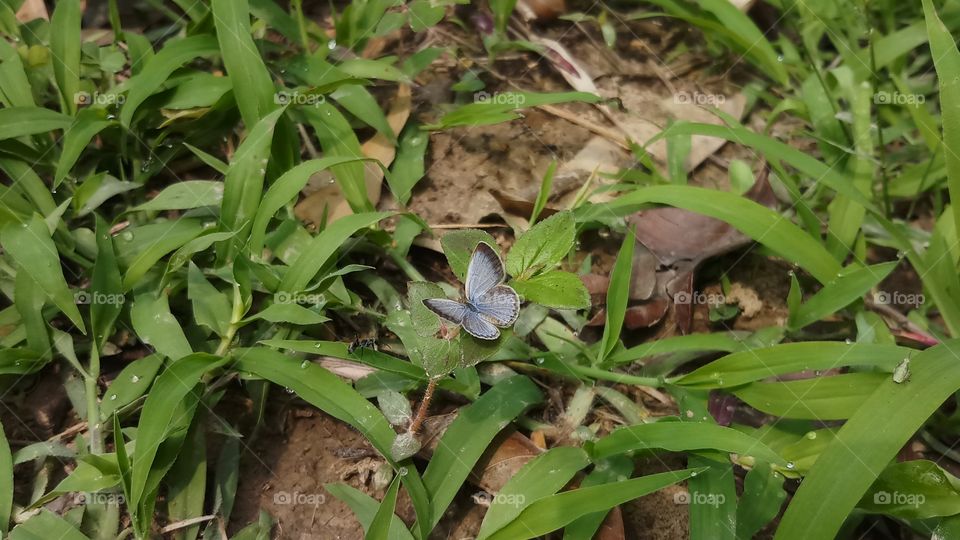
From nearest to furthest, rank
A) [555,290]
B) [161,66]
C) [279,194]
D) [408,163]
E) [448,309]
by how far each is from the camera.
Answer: [448,309] < [555,290] < [279,194] < [161,66] < [408,163]

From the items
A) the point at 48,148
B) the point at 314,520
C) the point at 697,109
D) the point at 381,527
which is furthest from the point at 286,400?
the point at 697,109

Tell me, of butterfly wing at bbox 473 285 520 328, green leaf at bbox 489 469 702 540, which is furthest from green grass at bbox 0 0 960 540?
butterfly wing at bbox 473 285 520 328

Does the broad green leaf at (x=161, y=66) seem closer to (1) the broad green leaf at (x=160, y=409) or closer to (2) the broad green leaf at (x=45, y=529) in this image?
(1) the broad green leaf at (x=160, y=409)

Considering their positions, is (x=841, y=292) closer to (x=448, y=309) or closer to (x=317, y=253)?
(x=448, y=309)

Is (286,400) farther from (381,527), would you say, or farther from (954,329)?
(954,329)

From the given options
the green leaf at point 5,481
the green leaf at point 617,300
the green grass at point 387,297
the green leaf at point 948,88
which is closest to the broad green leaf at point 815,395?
the green grass at point 387,297

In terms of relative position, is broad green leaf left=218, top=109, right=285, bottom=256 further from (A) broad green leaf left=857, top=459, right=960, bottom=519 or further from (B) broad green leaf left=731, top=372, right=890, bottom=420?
(A) broad green leaf left=857, top=459, right=960, bottom=519

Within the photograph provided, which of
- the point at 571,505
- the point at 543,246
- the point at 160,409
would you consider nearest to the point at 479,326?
the point at 543,246
